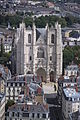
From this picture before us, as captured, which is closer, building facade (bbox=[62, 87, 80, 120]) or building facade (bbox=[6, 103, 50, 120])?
building facade (bbox=[6, 103, 50, 120])

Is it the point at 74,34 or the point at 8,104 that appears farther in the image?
the point at 74,34

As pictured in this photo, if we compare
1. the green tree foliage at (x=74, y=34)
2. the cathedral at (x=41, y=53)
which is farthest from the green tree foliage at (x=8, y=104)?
the green tree foliage at (x=74, y=34)

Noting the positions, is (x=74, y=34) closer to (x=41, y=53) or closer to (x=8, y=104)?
(x=41, y=53)

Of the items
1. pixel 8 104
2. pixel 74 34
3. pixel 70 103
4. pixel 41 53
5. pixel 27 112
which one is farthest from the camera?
pixel 74 34

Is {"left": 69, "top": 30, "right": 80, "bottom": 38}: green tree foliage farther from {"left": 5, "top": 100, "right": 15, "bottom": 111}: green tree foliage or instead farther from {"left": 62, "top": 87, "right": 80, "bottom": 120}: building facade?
{"left": 62, "top": 87, "right": 80, "bottom": 120}: building facade

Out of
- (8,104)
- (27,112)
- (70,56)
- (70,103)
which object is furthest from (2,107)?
(70,56)

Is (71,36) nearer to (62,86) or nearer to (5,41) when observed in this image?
(5,41)

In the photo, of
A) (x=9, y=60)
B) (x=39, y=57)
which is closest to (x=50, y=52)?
(x=39, y=57)

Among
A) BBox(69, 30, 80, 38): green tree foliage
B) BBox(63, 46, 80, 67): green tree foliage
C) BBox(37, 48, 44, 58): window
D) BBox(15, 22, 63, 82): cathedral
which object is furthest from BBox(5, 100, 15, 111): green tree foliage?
BBox(69, 30, 80, 38): green tree foliage

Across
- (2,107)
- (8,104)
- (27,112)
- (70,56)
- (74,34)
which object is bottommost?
(74,34)
